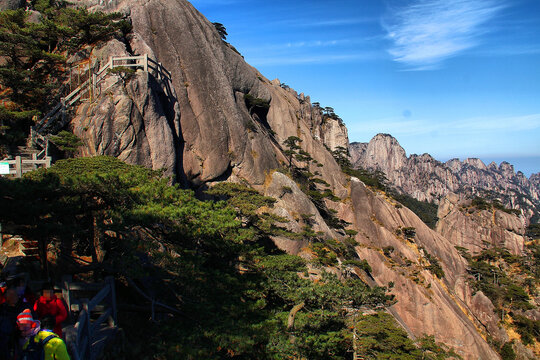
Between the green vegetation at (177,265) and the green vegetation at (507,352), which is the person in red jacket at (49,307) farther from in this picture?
the green vegetation at (507,352)

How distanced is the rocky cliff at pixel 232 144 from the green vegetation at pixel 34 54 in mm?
1414

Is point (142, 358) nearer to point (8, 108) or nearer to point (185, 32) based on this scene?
point (8, 108)

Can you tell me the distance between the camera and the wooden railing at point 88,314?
6.29m

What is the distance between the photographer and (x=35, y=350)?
5.09 m

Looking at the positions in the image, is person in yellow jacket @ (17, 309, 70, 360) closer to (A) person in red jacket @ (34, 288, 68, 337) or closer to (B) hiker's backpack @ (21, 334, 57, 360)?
(B) hiker's backpack @ (21, 334, 57, 360)

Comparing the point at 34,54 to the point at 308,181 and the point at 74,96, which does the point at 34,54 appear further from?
the point at 308,181

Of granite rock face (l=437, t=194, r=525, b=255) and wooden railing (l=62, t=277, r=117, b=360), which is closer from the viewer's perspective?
wooden railing (l=62, t=277, r=117, b=360)

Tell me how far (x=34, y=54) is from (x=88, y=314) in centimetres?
1945

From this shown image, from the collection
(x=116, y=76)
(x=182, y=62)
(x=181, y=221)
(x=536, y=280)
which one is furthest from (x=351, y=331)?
(x=536, y=280)

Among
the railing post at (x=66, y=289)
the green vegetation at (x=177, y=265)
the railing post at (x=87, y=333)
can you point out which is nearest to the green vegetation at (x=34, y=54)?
the green vegetation at (x=177, y=265)

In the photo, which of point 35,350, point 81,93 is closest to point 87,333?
point 35,350

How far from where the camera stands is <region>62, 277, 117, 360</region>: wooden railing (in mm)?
6289

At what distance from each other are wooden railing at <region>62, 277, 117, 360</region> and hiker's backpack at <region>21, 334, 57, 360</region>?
0.72m

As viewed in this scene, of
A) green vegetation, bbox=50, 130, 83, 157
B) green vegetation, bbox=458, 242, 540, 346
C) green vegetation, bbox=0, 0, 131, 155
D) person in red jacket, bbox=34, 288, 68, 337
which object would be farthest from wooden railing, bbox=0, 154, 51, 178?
green vegetation, bbox=458, 242, 540, 346
